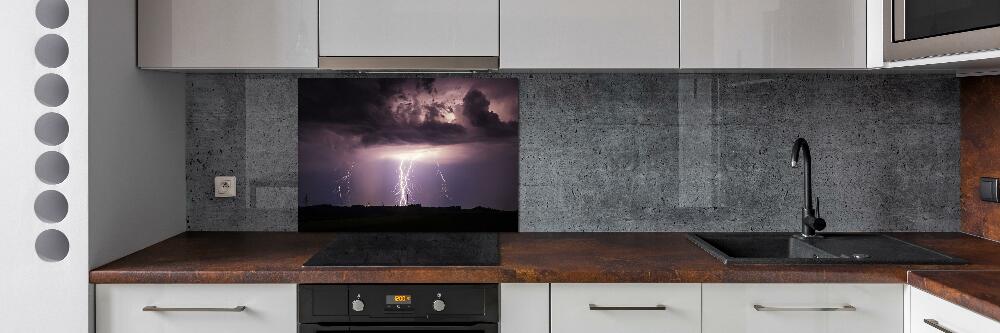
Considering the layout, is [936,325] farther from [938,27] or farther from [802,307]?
[938,27]

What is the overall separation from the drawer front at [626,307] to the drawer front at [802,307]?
0.05m

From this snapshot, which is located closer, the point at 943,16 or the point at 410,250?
the point at 943,16

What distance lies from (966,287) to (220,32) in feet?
6.76

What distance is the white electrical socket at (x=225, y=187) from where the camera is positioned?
99.7 inches

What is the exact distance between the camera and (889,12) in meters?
2.09

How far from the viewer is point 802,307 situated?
1.88 meters

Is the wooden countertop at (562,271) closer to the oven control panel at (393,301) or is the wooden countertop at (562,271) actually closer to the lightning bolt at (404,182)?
the oven control panel at (393,301)

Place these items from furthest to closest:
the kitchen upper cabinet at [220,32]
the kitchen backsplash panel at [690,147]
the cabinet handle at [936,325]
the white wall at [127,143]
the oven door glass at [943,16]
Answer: the kitchen backsplash panel at [690,147]
the kitchen upper cabinet at [220,32]
the white wall at [127,143]
the oven door glass at [943,16]
the cabinet handle at [936,325]

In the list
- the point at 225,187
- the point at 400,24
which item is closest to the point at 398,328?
the point at 400,24

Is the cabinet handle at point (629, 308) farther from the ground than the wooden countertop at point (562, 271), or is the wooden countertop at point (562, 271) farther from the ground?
the wooden countertop at point (562, 271)

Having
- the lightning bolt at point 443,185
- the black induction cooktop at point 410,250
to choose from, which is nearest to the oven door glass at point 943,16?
the black induction cooktop at point 410,250
